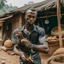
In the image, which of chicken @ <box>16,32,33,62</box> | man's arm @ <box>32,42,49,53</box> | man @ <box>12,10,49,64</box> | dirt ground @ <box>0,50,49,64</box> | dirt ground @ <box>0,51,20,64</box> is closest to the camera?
chicken @ <box>16,32,33,62</box>

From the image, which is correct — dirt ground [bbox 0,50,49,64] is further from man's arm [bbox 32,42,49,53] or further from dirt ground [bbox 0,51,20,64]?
man's arm [bbox 32,42,49,53]

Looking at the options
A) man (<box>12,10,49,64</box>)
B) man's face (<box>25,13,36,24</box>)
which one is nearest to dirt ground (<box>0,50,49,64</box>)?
man (<box>12,10,49,64</box>)

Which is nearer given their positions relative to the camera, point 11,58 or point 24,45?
point 24,45

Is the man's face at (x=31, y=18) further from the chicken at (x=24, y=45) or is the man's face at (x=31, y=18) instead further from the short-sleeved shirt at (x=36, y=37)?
the chicken at (x=24, y=45)

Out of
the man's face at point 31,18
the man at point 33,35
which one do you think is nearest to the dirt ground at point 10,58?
the man at point 33,35

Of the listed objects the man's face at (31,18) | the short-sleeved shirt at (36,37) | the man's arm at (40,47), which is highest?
the man's face at (31,18)

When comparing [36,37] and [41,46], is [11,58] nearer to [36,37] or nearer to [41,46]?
[36,37]

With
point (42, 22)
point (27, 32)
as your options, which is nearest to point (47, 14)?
point (42, 22)

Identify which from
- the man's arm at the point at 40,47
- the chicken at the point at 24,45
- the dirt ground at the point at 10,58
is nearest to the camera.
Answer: the chicken at the point at 24,45

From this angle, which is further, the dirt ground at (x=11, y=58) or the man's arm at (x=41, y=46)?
the dirt ground at (x=11, y=58)

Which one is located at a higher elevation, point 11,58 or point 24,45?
point 11,58

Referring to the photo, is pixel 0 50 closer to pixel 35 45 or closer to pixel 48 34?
pixel 48 34

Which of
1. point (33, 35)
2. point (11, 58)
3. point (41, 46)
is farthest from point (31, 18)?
point (11, 58)

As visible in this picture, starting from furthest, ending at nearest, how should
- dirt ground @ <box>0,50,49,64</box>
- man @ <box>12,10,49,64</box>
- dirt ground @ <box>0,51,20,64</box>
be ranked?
dirt ground @ <box>0,51,20,64</box> < dirt ground @ <box>0,50,49,64</box> < man @ <box>12,10,49,64</box>
